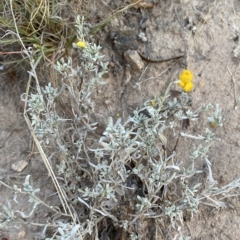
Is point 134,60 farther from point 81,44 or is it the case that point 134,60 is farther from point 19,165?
point 19,165

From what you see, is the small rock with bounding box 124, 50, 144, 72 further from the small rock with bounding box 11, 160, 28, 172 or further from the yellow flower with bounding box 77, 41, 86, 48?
the small rock with bounding box 11, 160, 28, 172

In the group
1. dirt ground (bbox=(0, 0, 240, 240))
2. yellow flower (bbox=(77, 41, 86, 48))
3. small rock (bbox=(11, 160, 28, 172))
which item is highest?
yellow flower (bbox=(77, 41, 86, 48))

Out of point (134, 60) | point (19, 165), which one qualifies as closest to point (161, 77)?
point (134, 60)

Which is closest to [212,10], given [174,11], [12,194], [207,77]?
[174,11]

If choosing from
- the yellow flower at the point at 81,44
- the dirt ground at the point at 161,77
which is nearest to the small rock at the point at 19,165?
the dirt ground at the point at 161,77

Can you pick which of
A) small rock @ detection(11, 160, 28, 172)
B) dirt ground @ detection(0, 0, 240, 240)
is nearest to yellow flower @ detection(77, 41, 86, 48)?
dirt ground @ detection(0, 0, 240, 240)

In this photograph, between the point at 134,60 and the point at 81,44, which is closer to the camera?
the point at 81,44

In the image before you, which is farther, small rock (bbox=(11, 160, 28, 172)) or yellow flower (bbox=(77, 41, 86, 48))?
small rock (bbox=(11, 160, 28, 172))
